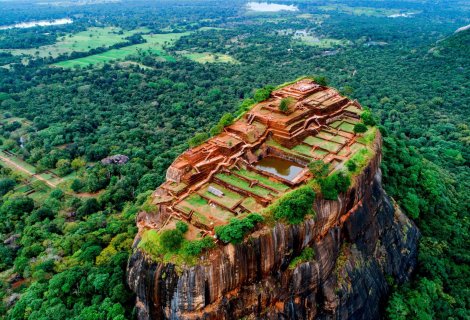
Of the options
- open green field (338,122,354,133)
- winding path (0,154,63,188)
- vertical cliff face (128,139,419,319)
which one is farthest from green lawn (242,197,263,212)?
winding path (0,154,63,188)

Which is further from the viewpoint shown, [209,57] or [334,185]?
[209,57]

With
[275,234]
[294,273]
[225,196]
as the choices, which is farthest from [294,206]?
[225,196]

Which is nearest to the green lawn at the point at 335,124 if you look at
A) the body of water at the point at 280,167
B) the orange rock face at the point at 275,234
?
the orange rock face at the point at 275,234

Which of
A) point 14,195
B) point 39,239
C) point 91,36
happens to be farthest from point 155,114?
point 91,36

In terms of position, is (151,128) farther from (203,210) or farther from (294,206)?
(294,206)

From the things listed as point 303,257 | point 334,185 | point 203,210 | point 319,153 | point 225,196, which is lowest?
point 303,257

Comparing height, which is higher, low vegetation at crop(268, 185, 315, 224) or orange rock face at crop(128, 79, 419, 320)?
low vegetation at crop(268, 185, 315, 224)

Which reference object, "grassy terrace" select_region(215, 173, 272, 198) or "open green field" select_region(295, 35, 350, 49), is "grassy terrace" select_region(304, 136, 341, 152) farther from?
"open green field" select_region(295, 35, 350, 49)
